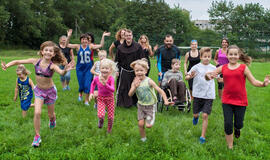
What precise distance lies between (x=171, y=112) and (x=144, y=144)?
2.68m

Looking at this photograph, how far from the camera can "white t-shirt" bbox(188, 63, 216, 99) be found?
5.04 m

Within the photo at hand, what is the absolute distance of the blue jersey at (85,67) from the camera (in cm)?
762

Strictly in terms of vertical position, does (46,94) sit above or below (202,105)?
above

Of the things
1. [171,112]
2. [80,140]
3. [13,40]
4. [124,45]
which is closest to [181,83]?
[171,112]

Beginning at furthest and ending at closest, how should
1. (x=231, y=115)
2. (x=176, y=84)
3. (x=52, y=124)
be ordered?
(x=176, y=84) → (x=52, y=124) → (x=231, y=115)

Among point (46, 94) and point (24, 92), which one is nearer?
point (46, 94)

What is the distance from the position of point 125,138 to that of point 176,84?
9.06 ft

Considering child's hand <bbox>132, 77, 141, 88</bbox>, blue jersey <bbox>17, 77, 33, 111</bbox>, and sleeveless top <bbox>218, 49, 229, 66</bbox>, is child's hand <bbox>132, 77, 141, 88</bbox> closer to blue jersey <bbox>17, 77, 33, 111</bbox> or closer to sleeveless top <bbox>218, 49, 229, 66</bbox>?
blue jersey <bbox>17, 77, 33, 111</bbox>

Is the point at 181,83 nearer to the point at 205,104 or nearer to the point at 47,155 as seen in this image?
the point at 205,104

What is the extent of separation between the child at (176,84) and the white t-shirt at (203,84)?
1.71 metres

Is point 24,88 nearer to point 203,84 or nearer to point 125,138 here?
point 125,138

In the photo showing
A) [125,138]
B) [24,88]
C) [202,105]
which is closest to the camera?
[125,138]

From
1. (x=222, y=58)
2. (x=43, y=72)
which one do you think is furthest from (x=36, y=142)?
(x=222, y=58)

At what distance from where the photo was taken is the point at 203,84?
5102 mm
